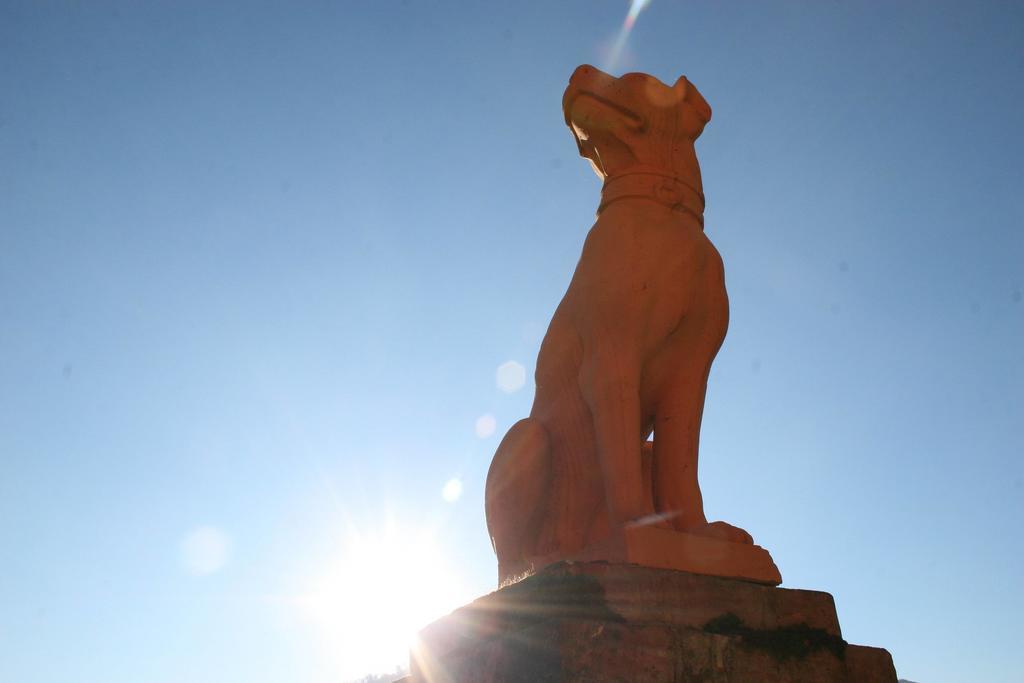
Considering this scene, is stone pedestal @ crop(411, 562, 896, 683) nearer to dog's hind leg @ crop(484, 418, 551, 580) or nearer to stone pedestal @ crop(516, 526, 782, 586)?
stone pedestal @ crop(516, 526, 782, 586)

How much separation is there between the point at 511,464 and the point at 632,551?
3.06ft

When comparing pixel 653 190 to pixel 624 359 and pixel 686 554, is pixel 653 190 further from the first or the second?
pixel 686 554

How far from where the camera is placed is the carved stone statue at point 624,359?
155 inches

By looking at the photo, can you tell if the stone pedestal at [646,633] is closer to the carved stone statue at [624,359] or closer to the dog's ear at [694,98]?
the carved stone statue at [624,359]

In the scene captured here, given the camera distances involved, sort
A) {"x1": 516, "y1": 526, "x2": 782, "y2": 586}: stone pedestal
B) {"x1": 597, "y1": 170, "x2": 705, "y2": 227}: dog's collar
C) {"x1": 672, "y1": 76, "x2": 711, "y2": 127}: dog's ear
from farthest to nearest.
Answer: {"x1": 672, "y1": 76, "x2": 711, "y2": 127}: dog's ear → {"x1": 597, "y1": 170, "x2": 705, "y2": 227}: dog's collar → {"x1": 516, "y1": 526, "x2": 782, "y2": 586}: stone pedestal

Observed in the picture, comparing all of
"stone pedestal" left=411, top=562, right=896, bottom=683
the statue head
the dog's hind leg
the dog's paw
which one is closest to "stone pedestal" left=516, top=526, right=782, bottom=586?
the dog's paw

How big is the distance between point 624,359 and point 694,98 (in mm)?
1644

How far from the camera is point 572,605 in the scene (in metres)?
3.04

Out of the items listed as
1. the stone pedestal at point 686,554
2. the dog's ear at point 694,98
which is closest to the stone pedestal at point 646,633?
the stone pedestal at point 686,554

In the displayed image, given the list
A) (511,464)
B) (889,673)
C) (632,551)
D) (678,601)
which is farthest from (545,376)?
(889,673)

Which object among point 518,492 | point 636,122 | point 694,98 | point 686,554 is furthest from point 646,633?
point 694,98

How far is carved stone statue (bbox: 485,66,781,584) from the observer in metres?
3.93

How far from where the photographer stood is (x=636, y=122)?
4504 mm

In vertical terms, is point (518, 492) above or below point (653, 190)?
below
